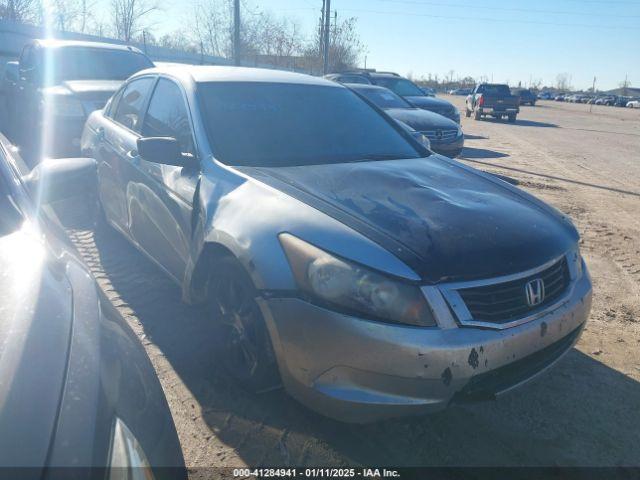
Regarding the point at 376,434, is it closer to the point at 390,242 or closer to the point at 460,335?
the point at 460,335

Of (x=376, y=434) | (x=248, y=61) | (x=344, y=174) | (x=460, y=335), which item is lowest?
(x=376, y=434)

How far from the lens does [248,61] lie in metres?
38.1

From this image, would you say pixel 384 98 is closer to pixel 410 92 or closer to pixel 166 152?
pixel 410 92

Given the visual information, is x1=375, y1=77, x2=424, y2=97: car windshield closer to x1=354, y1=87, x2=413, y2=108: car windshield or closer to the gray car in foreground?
x1=354, y1=87, x2=413, y2=108: car windshield

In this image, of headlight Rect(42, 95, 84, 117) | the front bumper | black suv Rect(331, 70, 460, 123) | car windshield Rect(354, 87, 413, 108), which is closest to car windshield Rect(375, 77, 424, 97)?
black suv Rect(331, 70, 460, 123)

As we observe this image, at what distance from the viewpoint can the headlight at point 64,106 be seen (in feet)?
23.3

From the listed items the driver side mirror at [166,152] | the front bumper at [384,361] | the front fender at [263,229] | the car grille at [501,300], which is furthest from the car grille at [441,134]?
the front bumper at [384,361]

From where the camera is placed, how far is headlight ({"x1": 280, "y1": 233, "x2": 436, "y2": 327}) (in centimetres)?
197

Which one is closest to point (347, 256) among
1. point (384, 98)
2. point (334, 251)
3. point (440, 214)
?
point (334, 251)

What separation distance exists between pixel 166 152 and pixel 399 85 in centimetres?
1248

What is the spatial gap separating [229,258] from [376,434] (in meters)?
1.09

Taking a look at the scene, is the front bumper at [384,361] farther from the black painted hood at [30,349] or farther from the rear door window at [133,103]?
the rear door window at [133,103]

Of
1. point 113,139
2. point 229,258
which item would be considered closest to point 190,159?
point 229,258

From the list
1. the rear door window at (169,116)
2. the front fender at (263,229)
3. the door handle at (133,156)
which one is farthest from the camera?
the door handle at (133,156)
